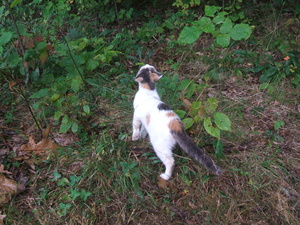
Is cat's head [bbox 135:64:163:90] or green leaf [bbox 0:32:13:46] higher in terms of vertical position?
green leaf [bbox 0:32:13:46]

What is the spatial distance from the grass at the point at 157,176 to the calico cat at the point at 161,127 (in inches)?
10.3

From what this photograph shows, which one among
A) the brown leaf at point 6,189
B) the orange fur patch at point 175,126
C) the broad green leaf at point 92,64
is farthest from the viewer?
the broad green leaf at point 92,64

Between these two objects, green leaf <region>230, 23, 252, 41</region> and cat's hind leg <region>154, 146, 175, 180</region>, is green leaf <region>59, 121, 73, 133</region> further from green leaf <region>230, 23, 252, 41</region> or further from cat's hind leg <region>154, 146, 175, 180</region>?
green leaf <region>230, 23, 252, 41</region>

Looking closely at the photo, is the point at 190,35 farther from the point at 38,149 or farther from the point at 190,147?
the point at 38,149

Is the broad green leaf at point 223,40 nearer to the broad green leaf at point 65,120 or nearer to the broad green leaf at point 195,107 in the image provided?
the broad green leaf at point 195,107

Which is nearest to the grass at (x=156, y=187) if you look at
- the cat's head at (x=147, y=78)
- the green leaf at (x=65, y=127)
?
the green leaf at (x=65, y=127)

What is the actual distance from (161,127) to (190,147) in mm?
316

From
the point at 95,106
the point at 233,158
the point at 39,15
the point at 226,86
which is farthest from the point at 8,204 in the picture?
the point at 39,15

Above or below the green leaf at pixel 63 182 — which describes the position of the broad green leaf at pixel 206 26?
above

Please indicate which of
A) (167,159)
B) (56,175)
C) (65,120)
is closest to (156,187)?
(167,159)

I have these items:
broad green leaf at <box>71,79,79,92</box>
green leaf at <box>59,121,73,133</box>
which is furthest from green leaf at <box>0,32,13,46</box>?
green leaf at <box>59,121,73,133</box>

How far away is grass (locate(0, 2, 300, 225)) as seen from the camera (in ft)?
6.97

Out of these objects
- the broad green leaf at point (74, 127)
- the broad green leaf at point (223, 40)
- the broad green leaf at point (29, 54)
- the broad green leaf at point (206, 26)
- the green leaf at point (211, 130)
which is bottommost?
the broad green leaf at point (74, 127)

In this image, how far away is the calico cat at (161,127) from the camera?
2045 millimetres
